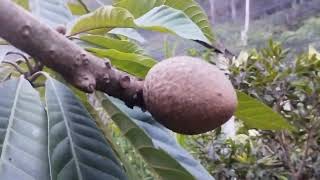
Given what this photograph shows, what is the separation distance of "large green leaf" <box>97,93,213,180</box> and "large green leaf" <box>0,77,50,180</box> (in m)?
0.08

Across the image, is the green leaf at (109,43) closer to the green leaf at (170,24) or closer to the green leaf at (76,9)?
the green leaf at (170,24)

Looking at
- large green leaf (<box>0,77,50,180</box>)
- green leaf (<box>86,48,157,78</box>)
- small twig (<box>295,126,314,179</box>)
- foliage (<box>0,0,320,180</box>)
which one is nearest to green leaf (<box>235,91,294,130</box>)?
foliage (<box>0,0,320,180</box>)

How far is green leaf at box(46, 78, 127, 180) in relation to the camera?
502 millimetres

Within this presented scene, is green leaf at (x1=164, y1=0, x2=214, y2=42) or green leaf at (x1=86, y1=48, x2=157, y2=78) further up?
green leaf at (x1=164, y1=0, x2=214, y2=42)

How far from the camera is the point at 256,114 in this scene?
0.61 meters

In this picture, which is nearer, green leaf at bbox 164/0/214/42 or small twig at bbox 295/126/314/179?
green leaf at bbox 164/0/214/42

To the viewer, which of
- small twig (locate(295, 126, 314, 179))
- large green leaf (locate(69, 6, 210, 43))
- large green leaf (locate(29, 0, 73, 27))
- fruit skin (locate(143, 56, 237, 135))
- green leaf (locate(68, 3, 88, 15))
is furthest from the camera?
small twig (locate(295, 126, 314, 179))

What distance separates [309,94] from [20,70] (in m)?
0.88

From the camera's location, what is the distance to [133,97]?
1.48 feet

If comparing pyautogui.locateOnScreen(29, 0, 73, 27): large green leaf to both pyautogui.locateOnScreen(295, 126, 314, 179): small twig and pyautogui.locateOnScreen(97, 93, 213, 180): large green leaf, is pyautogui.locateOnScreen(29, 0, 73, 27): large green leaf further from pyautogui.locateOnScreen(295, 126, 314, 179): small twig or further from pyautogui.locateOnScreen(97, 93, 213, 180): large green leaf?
pyautogui.locateOnScreen(295, 126, 314, 179): small twig

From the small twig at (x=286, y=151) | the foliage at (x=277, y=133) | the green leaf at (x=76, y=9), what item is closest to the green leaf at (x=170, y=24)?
the green leaf at (x=76, y=9)

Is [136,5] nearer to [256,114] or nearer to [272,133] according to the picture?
[256,114]

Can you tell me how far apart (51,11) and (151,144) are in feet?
0.75

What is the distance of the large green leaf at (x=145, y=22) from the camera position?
51 centimetres
